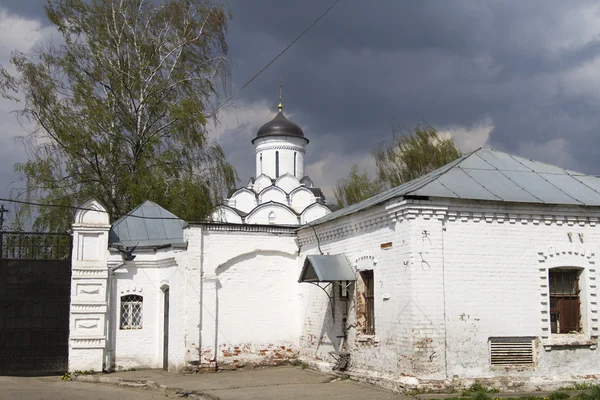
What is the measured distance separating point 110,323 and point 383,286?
20.3 feet

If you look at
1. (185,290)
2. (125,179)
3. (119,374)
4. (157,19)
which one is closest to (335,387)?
(185,290)

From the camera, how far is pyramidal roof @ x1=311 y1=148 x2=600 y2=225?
1030 cm

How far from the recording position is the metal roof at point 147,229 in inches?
567

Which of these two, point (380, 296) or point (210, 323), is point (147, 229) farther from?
point (380, 296)

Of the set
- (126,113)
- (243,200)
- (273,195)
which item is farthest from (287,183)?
(126,113)

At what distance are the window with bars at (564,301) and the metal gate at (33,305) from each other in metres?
9.34

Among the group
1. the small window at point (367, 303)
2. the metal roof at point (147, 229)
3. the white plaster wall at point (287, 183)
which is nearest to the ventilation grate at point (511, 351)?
the small window at point (367, 303)

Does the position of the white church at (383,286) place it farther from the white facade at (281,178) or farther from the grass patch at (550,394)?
the white facade at (281,178)

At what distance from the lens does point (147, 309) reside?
13859 millimetres

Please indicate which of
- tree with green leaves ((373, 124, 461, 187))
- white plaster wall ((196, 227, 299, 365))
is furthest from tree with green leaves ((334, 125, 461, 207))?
→ white plaster wall ((196, 227, 299, 365))

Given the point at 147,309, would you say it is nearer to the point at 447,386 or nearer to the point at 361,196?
the point at 447,386

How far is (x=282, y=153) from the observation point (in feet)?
105

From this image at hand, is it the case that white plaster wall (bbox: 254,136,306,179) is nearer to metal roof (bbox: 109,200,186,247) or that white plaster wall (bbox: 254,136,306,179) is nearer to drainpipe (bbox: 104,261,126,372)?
metal roof (bbox: 109,200,186,247)

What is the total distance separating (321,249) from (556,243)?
15.1ft
